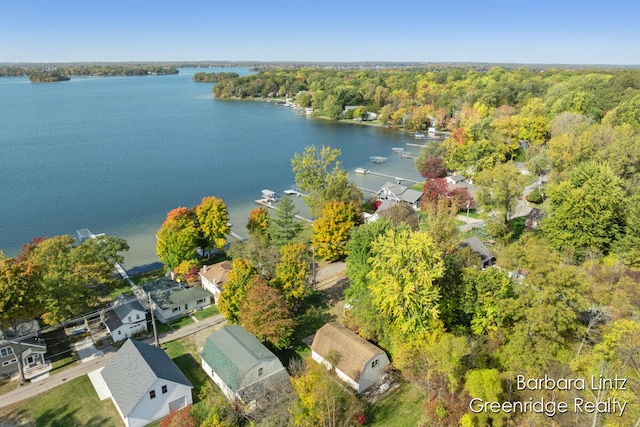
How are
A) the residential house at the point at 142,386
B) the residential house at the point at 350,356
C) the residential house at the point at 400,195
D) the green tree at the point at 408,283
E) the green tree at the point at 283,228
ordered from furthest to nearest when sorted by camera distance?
the residential house at the point at 400,195
the green tree at the point at 283,228
the residential house at the point at 350,356
the green tree at the point at 408,283
the residential house at the point at 142,386

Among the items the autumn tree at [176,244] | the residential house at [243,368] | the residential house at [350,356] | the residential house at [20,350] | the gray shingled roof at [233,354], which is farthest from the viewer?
the autumn tree at [176,244]

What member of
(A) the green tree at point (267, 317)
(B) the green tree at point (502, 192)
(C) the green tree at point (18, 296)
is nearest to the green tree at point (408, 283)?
(A) the green tree at point (267, 317)

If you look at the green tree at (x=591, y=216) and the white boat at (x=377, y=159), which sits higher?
the green tree at (x=591, y=216)

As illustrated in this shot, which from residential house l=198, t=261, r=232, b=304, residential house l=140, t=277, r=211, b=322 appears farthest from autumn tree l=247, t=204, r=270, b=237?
residential house l=140, t=277, r=211, b=322

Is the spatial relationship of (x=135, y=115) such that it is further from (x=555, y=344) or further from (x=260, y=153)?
(x=555, y=344)

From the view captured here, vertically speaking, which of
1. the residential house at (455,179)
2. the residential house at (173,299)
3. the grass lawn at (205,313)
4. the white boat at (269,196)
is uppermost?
the residential house at (455,179)

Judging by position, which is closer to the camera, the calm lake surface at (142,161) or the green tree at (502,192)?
the green tree at (502,192)

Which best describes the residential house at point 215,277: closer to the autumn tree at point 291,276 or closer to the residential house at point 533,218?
the autumn tree at point 291,276

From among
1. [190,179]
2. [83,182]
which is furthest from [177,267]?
[83,182]
